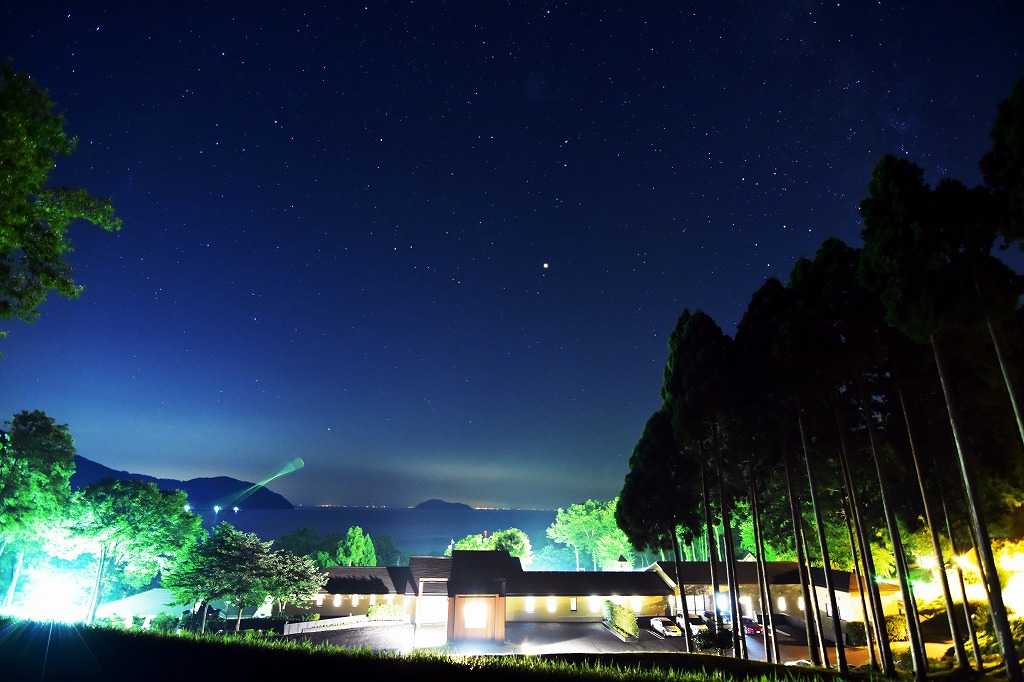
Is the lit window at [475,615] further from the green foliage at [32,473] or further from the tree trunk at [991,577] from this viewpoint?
the tree trunk at [991,577]

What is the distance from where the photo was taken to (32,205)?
37.1 feet

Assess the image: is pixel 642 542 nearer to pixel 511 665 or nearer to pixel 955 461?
pixel 955 461

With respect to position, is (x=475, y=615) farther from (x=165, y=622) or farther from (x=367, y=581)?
(x=165, y=622)

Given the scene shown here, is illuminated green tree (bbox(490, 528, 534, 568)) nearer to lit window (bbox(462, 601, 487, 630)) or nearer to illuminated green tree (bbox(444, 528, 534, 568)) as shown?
illuminated green tree (bbox(444, 528, 534, 568))

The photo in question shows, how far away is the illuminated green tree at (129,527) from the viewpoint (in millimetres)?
35781

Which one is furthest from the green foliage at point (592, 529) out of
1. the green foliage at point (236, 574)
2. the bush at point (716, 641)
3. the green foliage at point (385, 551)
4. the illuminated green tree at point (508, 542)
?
the bush at point (716, 641)

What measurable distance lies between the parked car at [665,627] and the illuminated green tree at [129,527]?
34896 millimetres

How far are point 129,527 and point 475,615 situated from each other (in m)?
24.6

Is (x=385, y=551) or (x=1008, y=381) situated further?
(x=385, y=551)

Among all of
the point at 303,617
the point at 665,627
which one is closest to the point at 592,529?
the point at 665,627

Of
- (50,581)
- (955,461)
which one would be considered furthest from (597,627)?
(50,581)

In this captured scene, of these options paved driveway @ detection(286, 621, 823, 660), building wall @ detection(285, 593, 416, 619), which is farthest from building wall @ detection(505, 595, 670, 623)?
building wall @ detection(285, 593, 416, 619)

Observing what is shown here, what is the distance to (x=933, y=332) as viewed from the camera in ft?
42.0

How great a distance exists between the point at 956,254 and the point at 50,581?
177ft
